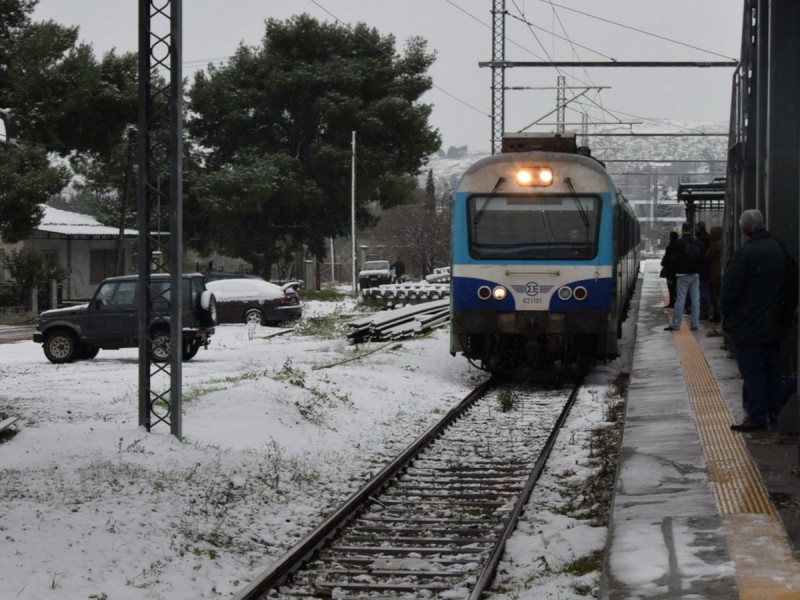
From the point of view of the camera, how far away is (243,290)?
1350 inches

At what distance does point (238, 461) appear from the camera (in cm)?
1130

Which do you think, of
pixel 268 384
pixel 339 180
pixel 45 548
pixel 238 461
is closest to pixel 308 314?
pixel 339 180

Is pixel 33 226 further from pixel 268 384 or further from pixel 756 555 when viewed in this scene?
pixel 756 555

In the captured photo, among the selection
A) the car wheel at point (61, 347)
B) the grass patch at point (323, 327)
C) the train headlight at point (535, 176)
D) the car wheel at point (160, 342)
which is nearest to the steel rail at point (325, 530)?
the train headlight at point (535, 176)

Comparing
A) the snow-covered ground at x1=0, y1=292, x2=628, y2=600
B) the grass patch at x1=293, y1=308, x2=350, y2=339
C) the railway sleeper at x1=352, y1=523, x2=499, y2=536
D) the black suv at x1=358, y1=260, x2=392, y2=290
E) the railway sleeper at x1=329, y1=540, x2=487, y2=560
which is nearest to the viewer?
the snow-covered ground at x1=0, y1=292, x2=628, y2=600

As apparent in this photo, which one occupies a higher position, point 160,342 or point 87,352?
point 160,342

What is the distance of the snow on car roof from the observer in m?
33.8

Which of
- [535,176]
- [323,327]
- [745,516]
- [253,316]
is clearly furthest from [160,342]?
[745,516]

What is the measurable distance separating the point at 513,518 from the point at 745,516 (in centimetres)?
189

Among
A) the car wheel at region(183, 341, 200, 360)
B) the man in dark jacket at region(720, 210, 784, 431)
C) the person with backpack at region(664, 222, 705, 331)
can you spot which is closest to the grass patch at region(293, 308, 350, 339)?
the car wheel at region(183, 341, 200, 360)

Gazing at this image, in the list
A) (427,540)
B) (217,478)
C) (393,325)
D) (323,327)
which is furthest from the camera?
(323,327)

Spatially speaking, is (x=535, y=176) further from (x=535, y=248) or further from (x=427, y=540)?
(x=427, y=540)

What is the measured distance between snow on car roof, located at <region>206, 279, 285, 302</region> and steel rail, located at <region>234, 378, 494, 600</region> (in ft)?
68.1

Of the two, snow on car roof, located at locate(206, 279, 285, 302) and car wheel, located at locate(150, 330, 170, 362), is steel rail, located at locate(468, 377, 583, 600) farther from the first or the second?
snow on car roof, located at locate(206, 279, 285, 302)
